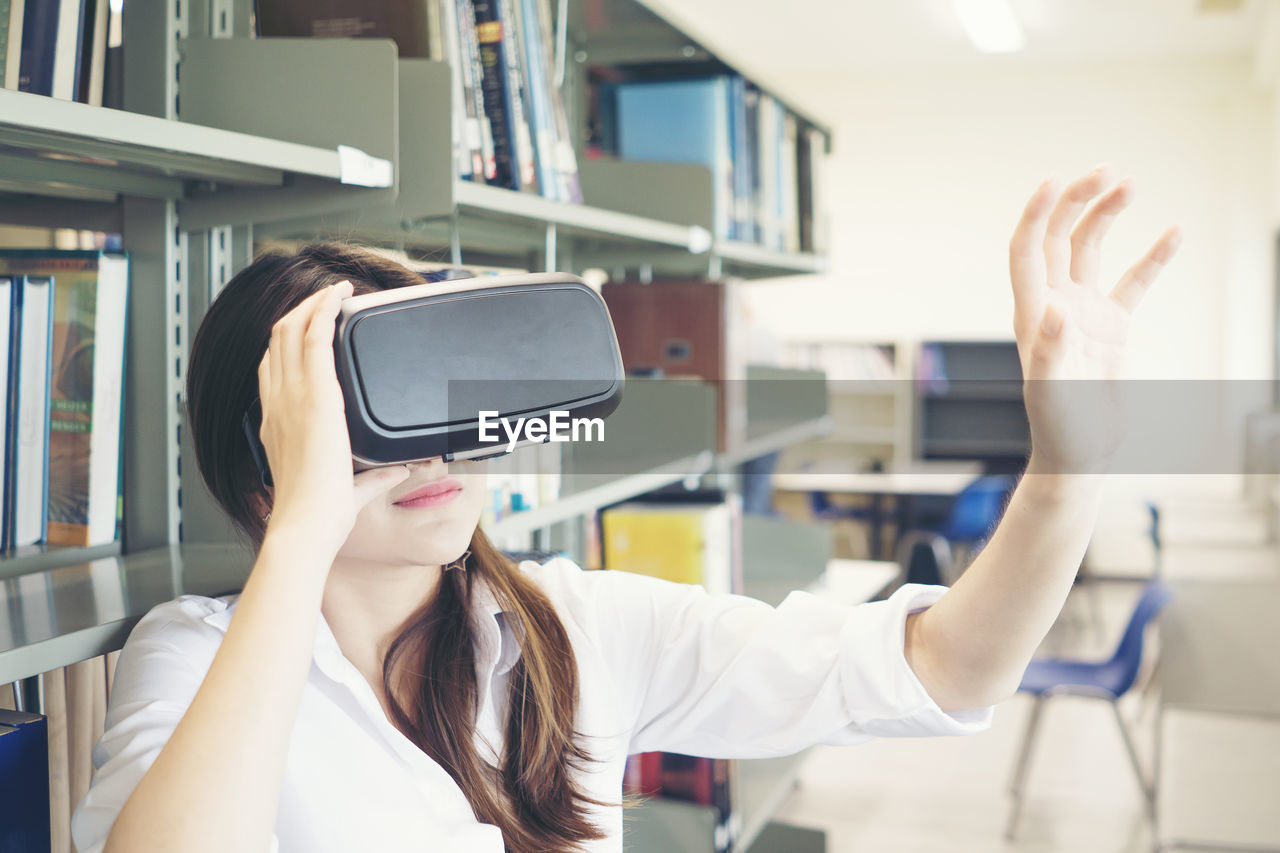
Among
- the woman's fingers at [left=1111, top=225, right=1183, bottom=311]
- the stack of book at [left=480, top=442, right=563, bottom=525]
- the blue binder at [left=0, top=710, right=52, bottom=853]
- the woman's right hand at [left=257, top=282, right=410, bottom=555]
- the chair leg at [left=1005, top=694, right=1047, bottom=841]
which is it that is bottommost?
the chair leg at [left=1005, top=694, right=1047, bottom=841]

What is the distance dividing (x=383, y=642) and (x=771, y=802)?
1502mm

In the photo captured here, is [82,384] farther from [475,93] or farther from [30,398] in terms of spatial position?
[475,93]

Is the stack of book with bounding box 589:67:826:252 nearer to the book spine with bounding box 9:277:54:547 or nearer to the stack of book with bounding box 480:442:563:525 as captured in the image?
the stack of book with bounding box 480:442:563:525

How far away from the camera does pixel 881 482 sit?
16.9ft

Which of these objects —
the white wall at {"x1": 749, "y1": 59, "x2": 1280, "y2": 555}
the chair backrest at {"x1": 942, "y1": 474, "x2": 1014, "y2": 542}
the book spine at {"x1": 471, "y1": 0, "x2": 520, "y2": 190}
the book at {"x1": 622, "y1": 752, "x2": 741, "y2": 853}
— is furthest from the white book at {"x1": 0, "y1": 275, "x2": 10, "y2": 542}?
the white wall at {"x1": 749, "y1": 59, "x2": 1280, "y2": 555}

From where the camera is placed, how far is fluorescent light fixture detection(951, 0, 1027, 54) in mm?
4797

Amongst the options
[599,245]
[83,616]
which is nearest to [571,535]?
[599,245]

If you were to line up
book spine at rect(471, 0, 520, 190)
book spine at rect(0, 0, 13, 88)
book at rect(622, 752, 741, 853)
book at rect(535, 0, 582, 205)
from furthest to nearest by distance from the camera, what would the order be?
book at rect(622, 752, 741, 853) → book at rect(535, 0, 582, 205) → book spine at rect(471, 0, 520, 190) → book spine at rect(0, 0, 13, 88)

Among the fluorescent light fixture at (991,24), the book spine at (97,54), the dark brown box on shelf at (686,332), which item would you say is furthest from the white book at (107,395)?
the fluorescent light fixture at (991,24)

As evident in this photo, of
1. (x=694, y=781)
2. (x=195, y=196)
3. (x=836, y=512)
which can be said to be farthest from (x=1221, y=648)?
(x=836, y=512)

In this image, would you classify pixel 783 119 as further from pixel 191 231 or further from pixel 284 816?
pixel 284 816

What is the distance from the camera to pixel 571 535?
1.90 m

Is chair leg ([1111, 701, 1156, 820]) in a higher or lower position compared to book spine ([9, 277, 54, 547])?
lower

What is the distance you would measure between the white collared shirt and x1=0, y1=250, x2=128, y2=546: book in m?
0.29
